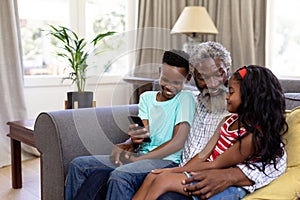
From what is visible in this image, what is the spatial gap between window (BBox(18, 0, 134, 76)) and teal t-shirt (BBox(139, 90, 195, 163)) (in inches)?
80.7

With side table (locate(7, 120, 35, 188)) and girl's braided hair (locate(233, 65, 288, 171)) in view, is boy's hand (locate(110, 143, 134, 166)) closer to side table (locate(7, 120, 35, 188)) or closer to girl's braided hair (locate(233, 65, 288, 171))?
girl's braided hair (locate(233, 65, 288, 171))

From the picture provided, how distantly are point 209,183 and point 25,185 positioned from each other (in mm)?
1814

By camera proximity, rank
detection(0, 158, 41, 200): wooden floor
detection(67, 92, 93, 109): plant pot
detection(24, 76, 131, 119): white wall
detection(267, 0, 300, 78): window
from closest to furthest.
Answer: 1. detection(67, 92, 93, 109): plant pot
2. detection(0, 158, 41, 200): wooden floor
3. detection(267, 0, 300, 78): window
4. detection(24, 76, 131, 119): white wall

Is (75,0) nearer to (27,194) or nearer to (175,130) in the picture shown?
(27,194)

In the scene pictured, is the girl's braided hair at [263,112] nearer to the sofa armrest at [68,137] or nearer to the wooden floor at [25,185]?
the sofa armrest at [68,137]

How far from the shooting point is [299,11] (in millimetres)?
3361

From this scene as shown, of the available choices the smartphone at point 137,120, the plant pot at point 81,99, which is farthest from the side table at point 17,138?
the smartphone at point 137,120

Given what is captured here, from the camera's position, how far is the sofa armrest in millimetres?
1863

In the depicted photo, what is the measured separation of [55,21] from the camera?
12.2ft

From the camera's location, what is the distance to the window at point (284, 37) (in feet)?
11.2

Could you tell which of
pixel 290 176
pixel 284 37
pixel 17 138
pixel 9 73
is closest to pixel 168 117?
pixel 290 176

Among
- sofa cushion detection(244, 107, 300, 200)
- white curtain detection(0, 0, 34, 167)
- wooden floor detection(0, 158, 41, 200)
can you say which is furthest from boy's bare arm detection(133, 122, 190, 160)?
white curtain detection(0, 0, 34, 167)

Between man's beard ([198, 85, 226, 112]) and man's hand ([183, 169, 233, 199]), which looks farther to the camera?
man's beard ([198, 85, 226, 112])

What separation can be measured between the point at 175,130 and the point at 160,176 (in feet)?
0.93
